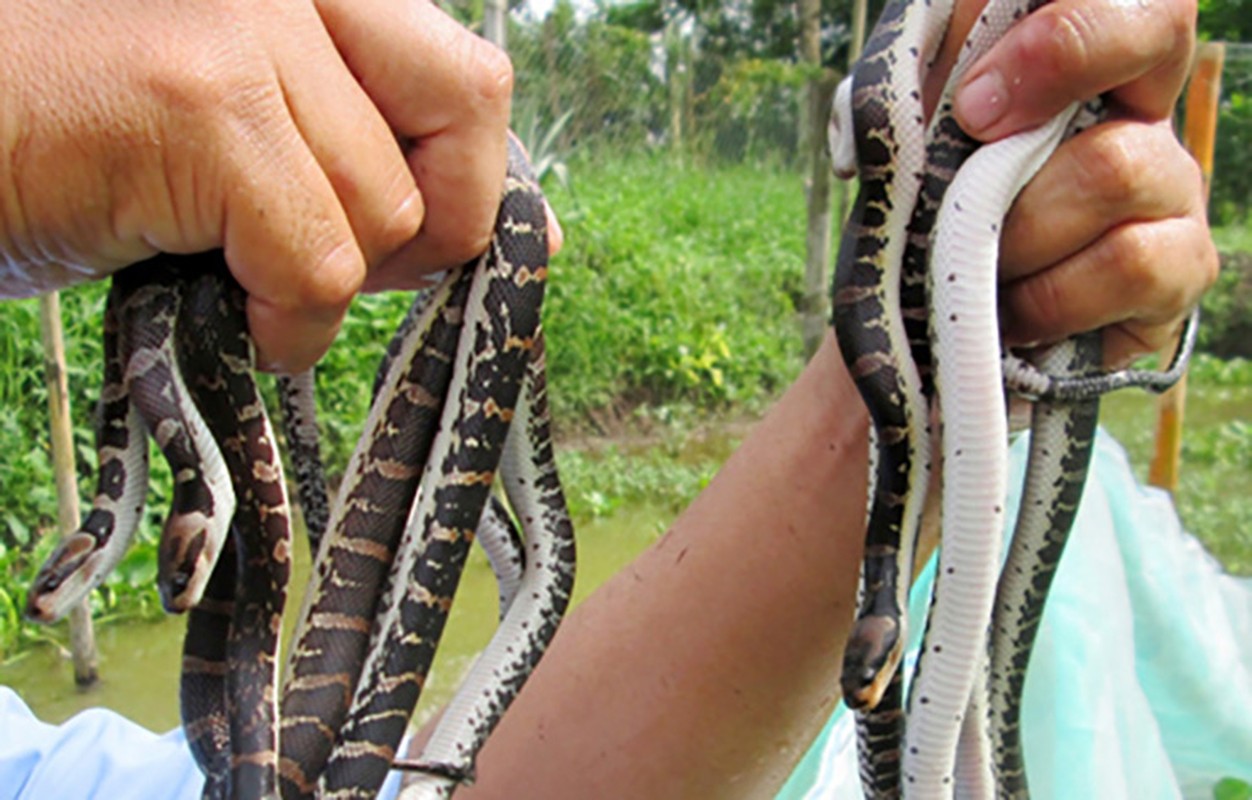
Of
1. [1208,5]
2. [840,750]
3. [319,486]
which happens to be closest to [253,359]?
[319,486]

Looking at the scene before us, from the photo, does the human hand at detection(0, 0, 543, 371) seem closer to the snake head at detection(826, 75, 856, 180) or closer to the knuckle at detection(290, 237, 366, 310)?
the knuckle at detection(290, 237, 366, 310)

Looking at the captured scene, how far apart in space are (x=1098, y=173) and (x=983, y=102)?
0.13 meters

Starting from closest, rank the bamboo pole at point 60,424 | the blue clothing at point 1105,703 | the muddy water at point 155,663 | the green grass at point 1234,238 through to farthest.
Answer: the blue clothing at point 1105,703 → the bamboo pole at point 60,424 → the muddy water at point 155,663 → the green grass at point 1234,238

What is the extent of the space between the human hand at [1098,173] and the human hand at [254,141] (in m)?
0.48

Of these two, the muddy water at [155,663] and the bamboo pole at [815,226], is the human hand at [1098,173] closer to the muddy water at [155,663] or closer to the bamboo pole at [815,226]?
the muddy water at [155,663]

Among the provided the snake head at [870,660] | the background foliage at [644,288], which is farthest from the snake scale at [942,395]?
the background foliage at [644,288]

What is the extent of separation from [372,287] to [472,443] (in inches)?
7.8

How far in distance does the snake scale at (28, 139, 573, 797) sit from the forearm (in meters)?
0.21

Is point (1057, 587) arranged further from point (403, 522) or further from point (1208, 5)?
point (1208, 5)

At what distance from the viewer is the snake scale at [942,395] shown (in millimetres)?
1018

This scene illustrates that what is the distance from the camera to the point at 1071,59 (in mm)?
1009

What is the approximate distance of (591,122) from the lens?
877cm

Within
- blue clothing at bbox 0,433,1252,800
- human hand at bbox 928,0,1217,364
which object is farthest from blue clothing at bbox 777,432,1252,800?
human hand at bbox 928,0,1217,364

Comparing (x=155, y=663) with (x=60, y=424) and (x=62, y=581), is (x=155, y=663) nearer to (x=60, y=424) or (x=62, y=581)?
(x=60, y=424)
